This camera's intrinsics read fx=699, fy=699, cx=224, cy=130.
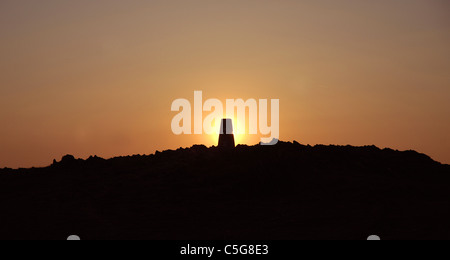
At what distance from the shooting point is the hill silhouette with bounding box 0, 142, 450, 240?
3553cm

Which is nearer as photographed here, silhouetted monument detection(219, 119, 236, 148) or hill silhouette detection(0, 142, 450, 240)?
hill silhouette detection(0, 142, 450, 240)

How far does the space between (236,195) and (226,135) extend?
535 centimetres

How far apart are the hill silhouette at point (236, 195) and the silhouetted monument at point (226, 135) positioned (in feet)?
2.17

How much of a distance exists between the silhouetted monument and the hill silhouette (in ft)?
2.17

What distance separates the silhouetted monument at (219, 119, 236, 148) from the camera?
147 feet

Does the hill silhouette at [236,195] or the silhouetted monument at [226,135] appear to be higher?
the silhouetted monument at [226,135]

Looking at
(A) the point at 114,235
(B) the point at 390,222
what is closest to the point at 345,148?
(B) the point at 390,222

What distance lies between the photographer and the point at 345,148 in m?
49.7

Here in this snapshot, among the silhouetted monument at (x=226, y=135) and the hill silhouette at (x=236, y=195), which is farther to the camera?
the silhouetted monument at (x=226, y=135)

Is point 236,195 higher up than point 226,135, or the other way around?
point 226,135

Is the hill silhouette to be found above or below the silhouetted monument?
below

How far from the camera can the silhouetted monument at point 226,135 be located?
44.9 m

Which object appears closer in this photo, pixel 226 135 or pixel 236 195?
pixel 236 195

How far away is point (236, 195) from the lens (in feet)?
138
